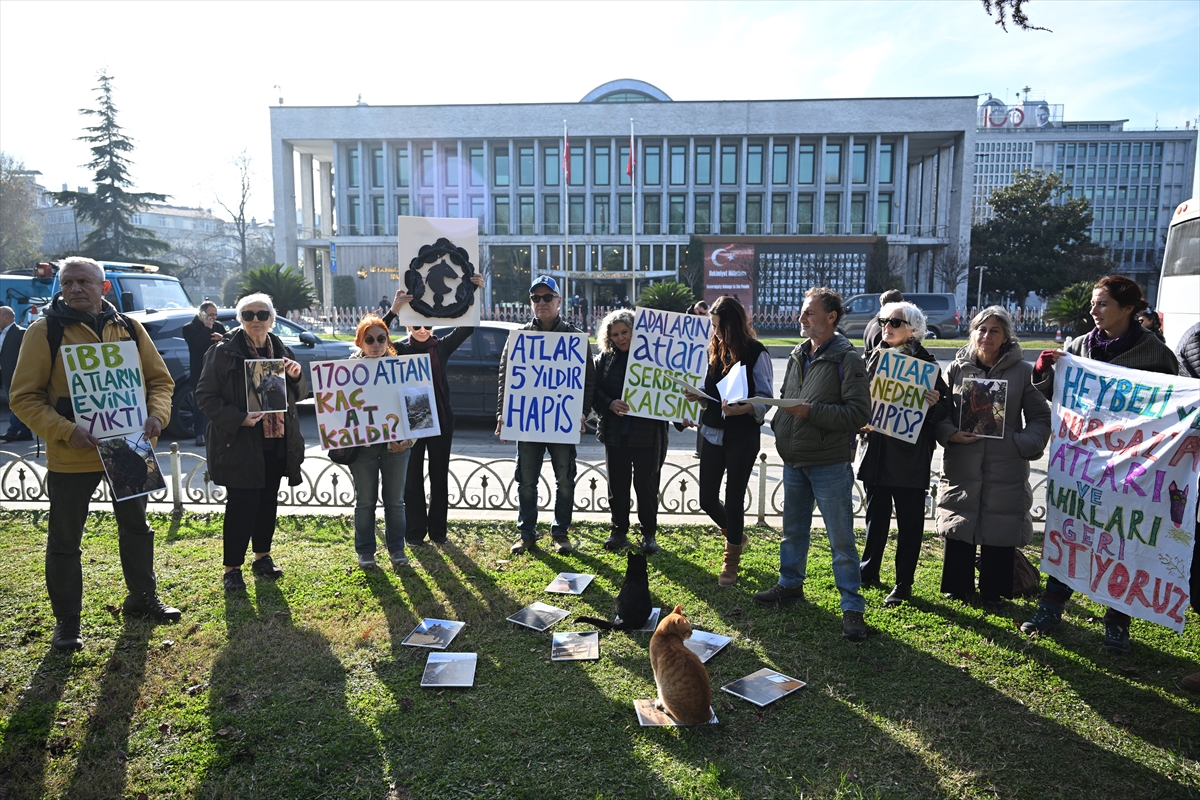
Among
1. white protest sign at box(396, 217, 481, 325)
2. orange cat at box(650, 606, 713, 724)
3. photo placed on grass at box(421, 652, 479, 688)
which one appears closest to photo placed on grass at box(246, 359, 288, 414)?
white protest sign at box(396, 217, 481, 325)

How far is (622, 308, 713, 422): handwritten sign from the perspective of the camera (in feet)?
18.0

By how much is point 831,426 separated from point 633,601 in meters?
1.58

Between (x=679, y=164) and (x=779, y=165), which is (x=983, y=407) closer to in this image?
(x=679, y=164)

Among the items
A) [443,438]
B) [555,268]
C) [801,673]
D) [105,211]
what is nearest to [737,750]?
[801,673]

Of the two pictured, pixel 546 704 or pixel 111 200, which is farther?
pixel 111 200

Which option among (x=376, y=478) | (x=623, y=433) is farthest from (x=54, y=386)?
(x=623, y=433)

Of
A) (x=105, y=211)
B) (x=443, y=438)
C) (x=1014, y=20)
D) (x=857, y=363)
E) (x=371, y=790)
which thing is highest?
(x=105, y=211)

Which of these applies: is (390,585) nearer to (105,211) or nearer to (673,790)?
(673,790)

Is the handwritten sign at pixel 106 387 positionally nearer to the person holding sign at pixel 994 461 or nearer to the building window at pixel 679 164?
the person holding sign at pixel 994 461

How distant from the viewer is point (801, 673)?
395 centimetres

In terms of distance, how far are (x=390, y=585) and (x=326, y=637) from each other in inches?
32.1

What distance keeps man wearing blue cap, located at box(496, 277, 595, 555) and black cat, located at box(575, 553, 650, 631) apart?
1.45 metres

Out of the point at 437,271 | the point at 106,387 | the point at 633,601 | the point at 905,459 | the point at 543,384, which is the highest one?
the point at 437,271

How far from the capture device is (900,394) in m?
4.73
